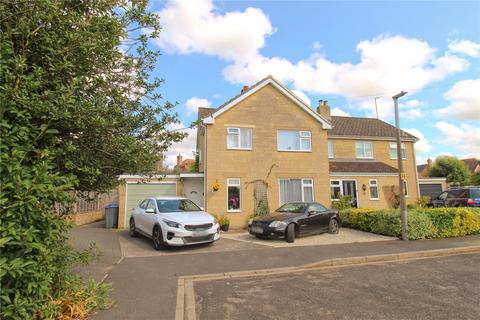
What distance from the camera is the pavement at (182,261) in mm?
5266

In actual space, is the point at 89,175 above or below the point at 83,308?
above

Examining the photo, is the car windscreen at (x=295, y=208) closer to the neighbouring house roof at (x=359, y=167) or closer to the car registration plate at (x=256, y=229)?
the car registration plate at (x=256, y=229)

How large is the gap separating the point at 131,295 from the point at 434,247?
32.2 ft

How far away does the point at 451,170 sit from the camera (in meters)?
42.4

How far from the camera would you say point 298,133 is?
1753cm

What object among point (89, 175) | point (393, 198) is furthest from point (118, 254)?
point (393, 198)

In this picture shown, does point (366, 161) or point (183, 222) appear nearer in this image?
point (183, 222)

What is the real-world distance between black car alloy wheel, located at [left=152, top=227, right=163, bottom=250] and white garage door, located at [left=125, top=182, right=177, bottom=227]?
6158mm

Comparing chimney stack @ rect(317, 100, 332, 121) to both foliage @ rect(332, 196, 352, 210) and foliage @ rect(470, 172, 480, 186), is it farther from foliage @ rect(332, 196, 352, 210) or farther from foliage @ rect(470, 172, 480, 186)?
foliage @ rect(470, 172, 480, 186)

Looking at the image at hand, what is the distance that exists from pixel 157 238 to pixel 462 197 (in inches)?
746

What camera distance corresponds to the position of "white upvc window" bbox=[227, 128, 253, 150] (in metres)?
16.5

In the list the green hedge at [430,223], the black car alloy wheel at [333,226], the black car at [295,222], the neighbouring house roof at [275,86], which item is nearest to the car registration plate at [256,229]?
the black car at [295,222]

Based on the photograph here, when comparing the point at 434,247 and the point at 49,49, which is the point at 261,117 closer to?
the point at 434,247

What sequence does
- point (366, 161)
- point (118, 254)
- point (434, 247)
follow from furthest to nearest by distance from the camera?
point (366, 161)
point (434, 247)
point (118, 254)
